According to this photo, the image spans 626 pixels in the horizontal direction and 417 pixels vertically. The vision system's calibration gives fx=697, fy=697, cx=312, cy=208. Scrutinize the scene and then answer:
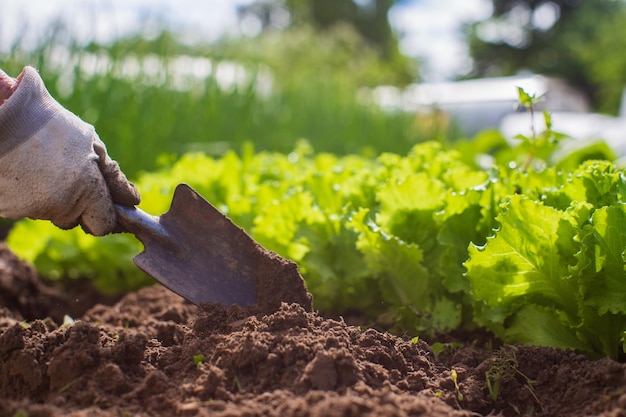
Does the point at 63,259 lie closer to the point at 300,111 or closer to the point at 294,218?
the point at 294,218

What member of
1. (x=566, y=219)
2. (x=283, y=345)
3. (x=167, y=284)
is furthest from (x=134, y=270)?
(x=566, y=219)

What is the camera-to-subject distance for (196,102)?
6266 millimetres

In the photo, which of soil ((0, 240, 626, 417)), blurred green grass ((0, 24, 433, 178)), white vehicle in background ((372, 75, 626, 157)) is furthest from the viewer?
white vehicle in background ((372, 75, 626, 157))

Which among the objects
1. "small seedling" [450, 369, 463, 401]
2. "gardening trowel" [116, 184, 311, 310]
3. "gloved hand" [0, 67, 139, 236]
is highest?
"gloved hand" [0, 67, 139, 236]

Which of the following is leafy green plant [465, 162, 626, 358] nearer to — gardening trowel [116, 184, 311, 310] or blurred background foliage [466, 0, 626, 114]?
gardening trowel [116, 184, 311, 310]

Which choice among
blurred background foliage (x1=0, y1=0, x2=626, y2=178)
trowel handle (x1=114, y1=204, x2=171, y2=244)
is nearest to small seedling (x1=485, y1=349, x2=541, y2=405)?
trowel handle (x1=114, y1=204, x2=171, y2=244)

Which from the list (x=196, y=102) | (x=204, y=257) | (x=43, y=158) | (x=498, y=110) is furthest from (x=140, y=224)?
(x=498, y=110)

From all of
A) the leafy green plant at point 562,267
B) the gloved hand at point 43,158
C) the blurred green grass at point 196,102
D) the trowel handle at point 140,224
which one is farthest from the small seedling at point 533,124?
the blurred green grass at point 196,102

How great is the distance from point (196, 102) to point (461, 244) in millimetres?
4437

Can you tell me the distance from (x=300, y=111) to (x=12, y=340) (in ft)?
20.3

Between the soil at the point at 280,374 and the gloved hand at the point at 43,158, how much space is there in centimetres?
33

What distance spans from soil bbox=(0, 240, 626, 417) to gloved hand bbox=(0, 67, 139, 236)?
0.33m

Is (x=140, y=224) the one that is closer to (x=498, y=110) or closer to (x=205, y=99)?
(x=205, y=99)

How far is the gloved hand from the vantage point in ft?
5.73
